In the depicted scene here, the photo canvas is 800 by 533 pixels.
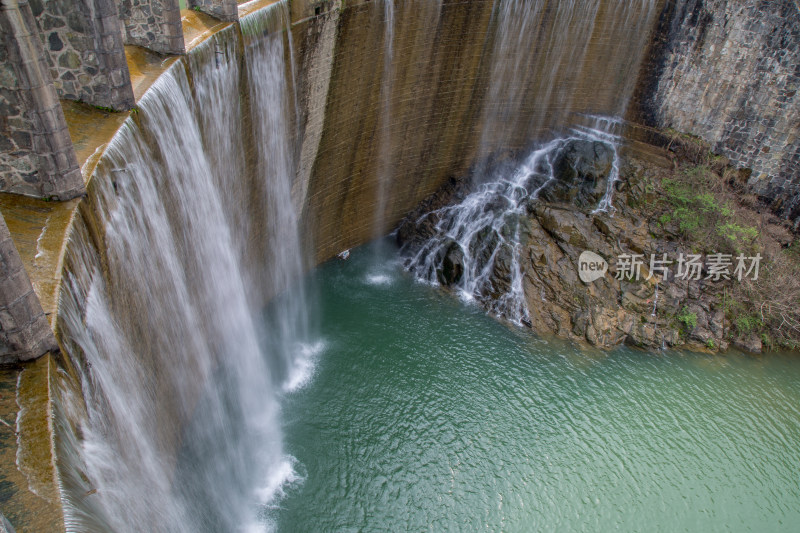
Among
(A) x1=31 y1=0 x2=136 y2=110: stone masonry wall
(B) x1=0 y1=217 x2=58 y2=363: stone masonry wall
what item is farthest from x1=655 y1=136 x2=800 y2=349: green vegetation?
(B) x1=0 y1=217 x2=58 y2=363: stone masonry wall

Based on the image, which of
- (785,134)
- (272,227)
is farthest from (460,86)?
(785,134)

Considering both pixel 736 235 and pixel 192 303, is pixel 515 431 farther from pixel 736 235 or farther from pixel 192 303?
pixel 736 235

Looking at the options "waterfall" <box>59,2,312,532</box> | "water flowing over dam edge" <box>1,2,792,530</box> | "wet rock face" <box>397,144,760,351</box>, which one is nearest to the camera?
"waterfall" <box>59,2,312,532</box>

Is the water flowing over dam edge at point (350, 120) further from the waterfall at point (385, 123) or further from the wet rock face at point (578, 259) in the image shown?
the wet rock face at point (578, 259)

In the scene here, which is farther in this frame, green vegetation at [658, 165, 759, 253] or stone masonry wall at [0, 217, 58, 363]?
green vegetation at [658, 165, 759, 253]

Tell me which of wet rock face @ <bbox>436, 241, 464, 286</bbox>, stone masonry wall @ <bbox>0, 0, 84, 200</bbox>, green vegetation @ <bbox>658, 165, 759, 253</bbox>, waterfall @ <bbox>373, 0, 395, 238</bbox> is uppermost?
stone masonry wall @ <bbox>0, 0, 84, 200</bbox>

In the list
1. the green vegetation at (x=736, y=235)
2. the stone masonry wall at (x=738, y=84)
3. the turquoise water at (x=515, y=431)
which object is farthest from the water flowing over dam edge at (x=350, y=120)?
the green vegetation at (x=736, y=235)

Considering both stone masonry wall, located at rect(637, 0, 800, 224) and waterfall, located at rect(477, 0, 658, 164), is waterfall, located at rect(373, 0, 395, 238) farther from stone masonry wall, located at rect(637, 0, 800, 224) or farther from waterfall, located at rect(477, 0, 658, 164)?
stone masonry wall, located at rect(637, 0, 800, 224)

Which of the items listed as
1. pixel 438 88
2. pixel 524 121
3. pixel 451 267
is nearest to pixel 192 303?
pixel 451 267
